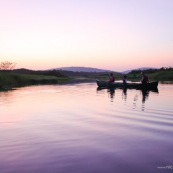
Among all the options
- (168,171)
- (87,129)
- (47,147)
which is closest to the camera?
(168,171)

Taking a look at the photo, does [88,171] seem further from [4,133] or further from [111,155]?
[4,133]

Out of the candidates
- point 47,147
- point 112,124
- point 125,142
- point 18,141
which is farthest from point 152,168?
point 112,124

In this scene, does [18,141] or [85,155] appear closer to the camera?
[85,155]

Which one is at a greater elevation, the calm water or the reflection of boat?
the reflection of boat

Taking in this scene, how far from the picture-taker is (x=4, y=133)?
13102 mm

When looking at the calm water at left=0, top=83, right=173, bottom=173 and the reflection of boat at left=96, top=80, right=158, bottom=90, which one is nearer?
the calm water at left=0, top=83, right=173, bottom=173

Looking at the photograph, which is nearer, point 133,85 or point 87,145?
point 87,145

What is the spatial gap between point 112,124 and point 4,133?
217 inches

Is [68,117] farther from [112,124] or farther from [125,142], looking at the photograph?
[125,142]

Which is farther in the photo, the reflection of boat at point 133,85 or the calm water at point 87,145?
the reflection of boat at point 133,85

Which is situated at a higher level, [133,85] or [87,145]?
[133,85]

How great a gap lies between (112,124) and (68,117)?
3.76 m

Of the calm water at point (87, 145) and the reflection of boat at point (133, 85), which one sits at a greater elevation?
the reflection of boat at point (133, 85)

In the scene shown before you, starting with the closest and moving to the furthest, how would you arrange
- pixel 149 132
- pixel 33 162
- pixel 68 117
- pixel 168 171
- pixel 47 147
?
1. pixel 168 171
2. pixel 33 162
3. pixel 47 147
4. pixel 149 132
5. pixel 68 117
